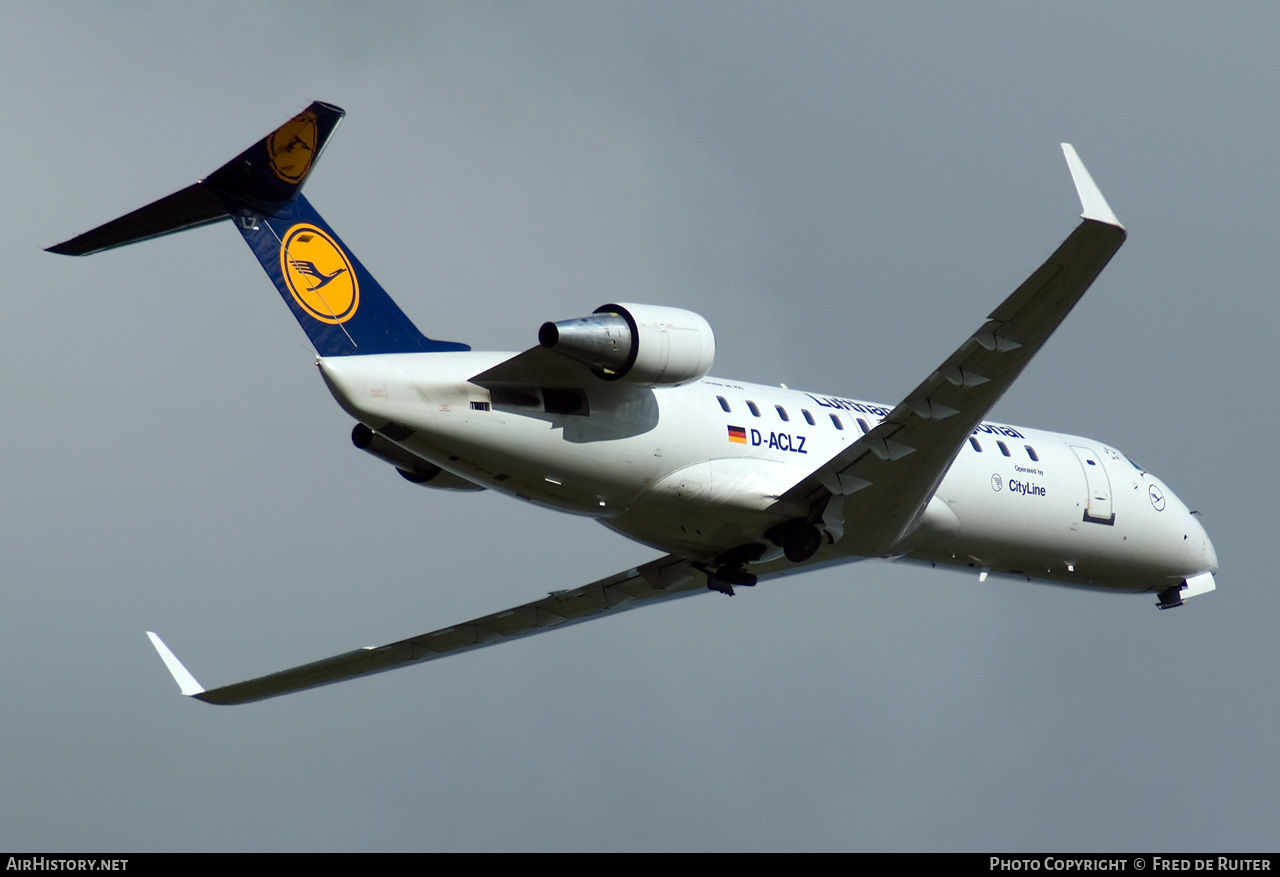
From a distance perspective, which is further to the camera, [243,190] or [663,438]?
[663,438]

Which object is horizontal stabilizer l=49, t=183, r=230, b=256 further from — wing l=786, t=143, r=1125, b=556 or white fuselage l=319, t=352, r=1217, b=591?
wing l=786, t=143, r=1125, b=556

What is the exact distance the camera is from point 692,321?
65.4 ft

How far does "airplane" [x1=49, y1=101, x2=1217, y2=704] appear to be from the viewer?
19.2m

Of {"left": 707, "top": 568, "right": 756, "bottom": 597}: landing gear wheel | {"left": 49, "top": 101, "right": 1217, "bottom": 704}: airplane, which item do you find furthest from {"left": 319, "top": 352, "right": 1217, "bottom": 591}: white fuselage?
{"left": 707, "top": 568, "right": 756, "bottom": 597}: landing gear wheel

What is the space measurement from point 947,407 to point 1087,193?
3.64 m

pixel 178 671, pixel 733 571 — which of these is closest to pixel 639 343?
pixel 733 571

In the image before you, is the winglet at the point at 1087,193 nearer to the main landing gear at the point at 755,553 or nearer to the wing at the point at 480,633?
the main landing gear at the point at 755,553

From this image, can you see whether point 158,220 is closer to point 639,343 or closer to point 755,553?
point 639,343

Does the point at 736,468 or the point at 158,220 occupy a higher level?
the point at 158,220

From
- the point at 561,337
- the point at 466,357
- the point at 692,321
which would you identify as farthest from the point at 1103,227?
the point at 466,357

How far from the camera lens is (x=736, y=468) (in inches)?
858

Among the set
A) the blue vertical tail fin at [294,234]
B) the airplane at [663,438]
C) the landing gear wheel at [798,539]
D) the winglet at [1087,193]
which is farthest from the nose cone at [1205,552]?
the blue vertical tail fin at [294,234]

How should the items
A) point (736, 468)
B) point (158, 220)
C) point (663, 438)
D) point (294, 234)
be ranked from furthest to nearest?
point (736, 468) → point (663, 438) → point (294, 234) → point (158, 220)
